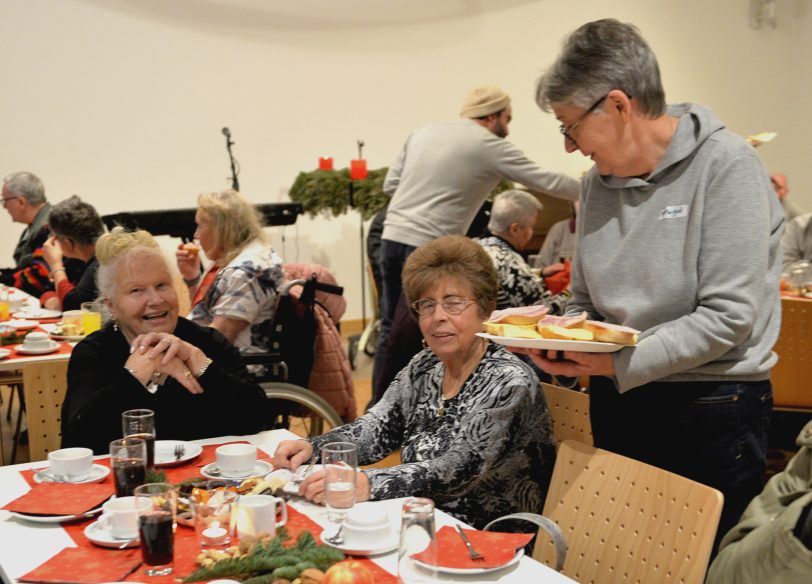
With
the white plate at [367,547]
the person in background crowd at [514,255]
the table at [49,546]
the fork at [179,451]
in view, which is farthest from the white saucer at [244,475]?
the person in background crowd at [514,255]

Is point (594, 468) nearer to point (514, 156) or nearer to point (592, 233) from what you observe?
point (592, 233)

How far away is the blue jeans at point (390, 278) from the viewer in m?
4.82

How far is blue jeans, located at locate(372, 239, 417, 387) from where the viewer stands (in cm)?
482

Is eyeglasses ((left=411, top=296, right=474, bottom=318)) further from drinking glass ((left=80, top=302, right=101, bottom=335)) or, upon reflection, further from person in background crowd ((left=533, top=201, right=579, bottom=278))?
person in background crowd ((left=533, top=201, right=579, bottom=278))

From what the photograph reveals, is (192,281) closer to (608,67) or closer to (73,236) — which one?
(73,236)

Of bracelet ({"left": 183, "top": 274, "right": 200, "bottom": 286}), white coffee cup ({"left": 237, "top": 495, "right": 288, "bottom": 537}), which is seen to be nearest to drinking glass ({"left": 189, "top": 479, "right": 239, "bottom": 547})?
white coffee cup ({"left": 237, "top": 495, "right": 288, "bottom": 537})

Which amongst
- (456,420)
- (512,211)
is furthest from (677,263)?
(512,211)

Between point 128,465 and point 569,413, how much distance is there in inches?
44.4

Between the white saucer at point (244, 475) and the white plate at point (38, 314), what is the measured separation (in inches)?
Answer: 119

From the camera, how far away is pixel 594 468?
2.05 m

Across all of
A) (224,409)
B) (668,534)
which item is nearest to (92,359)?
(224,409)

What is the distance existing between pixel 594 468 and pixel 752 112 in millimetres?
9101

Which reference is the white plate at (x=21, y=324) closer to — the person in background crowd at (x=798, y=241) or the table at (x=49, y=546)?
the table at (x=49, y=546)

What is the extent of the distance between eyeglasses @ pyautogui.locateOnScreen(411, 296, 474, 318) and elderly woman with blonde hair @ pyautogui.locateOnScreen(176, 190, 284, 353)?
1.64 metres
